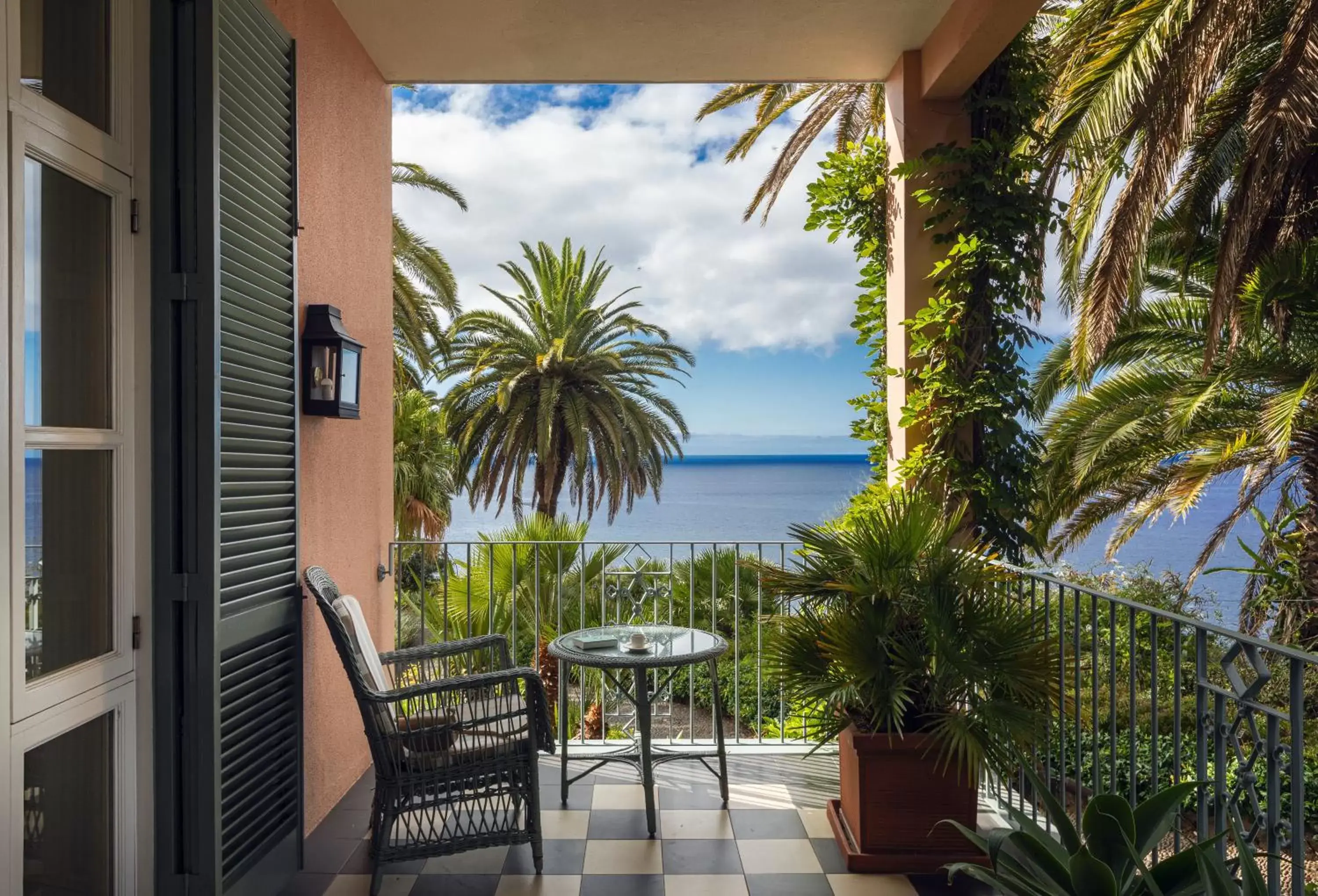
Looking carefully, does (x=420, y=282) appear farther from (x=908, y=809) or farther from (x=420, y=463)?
(x=908, y=809)

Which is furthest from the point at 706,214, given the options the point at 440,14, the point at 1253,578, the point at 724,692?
the point at 440,14

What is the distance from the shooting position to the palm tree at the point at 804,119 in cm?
695

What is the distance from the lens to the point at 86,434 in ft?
6.55

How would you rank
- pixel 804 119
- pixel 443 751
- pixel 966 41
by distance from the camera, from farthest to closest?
1. pixel 804 119
2. pixel 966 41
3. pixel 443 751

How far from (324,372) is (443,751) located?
1.34 metres

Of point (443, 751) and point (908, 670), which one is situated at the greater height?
point (908, 670)

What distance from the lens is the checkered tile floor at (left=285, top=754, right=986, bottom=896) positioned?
8.75ft

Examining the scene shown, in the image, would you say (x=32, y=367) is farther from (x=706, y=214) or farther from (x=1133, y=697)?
(x=706, y=214)

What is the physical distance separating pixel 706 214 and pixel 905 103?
3529 cm

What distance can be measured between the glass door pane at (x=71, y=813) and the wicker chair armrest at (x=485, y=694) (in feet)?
2.22

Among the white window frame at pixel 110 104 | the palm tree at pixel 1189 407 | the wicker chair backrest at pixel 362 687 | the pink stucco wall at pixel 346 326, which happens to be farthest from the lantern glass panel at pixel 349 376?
Answer: the palm tree at pixel 1189 407

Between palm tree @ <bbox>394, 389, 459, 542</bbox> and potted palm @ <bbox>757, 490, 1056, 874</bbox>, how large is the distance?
9562 mm

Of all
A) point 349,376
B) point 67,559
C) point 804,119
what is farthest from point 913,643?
point 804,119

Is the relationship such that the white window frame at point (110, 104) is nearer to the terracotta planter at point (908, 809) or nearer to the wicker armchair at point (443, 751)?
the wicker armchair at point (443, 751)
